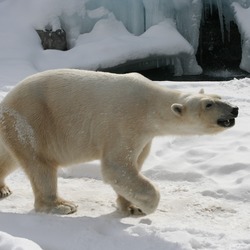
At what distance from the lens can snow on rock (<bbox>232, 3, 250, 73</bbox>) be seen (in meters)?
11.0

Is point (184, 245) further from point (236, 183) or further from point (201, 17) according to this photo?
point (201, 17)

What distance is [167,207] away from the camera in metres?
4.00

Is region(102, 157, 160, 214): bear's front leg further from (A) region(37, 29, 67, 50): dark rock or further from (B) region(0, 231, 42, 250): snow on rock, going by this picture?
(A) region(37, 29, 67, 50): dark rock

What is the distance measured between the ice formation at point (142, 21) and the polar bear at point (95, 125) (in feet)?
20.2

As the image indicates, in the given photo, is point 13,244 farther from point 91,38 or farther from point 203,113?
point 91,38

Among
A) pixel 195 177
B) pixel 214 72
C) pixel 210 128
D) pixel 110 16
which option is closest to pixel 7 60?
pixel 110 16

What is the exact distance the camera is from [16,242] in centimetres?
262

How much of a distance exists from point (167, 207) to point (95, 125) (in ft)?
2.53

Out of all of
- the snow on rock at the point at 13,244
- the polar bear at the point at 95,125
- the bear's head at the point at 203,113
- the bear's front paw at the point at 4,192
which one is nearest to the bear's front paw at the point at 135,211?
the polar bear at the point at 95,125

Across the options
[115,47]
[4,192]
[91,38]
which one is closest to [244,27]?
[115,47]

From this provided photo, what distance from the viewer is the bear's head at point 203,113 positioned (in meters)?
3.48

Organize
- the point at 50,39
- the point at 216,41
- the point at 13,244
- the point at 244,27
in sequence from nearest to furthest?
the point at 13,244 → the point at 50,39 → the point at 244,27 → the point at 216,41

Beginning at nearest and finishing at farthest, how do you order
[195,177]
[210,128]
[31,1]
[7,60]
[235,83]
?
[210,128] → [195,177] → [235,83] → [7,60] → [31,1]

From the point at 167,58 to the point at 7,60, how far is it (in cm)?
320
